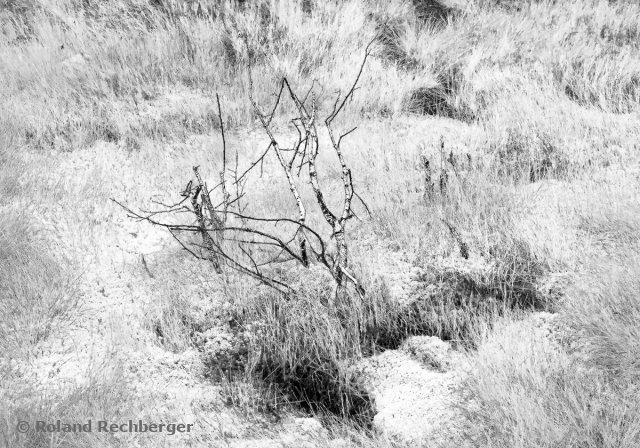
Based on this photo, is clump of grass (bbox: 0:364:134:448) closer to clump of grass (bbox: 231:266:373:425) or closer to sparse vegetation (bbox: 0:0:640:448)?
sparse vegetation (bbox: 0:0:640:448)

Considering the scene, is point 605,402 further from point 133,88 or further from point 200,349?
point 133,88

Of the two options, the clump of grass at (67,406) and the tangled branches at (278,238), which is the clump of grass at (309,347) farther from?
the clump of grass at (67,406)

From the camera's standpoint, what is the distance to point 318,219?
3.46m

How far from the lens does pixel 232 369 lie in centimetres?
265

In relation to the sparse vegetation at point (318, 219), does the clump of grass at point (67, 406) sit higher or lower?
lower

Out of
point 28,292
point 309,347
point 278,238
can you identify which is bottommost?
point 309,347

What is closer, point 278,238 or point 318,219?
Answer: point 278,238

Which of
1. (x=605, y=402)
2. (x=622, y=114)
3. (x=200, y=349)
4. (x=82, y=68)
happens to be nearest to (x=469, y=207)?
(x=605, y=402)

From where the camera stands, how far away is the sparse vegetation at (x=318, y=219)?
228cm

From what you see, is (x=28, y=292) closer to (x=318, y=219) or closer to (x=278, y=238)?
(x=278, y=238)

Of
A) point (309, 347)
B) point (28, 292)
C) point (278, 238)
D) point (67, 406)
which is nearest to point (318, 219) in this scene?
point (278, 238)

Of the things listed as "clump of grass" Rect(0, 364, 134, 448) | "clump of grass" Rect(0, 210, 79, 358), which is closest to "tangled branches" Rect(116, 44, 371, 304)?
"clump of grass" Rect(0, 210, 79, 358)

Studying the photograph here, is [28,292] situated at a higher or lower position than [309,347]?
higher

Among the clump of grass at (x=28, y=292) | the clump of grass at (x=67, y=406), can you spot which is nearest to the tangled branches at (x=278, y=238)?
the clump of grass at (x=28, y=292)
